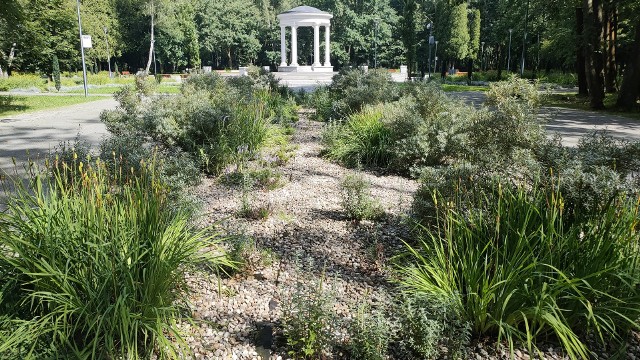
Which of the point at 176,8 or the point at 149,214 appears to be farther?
the point at 176,8

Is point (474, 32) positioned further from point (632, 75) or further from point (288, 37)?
point (632, 75)

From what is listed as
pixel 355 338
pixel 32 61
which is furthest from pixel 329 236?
pixel 32 61

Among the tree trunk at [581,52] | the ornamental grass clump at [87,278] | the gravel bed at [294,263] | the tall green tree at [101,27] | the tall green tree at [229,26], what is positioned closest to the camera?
the ornamental grass clump at [87,278]

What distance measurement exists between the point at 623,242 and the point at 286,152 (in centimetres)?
592

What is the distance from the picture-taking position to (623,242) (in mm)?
2496

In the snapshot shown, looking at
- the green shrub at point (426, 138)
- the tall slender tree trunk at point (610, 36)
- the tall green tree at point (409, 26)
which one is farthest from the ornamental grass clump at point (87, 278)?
the tall green tree at point (409, 26)

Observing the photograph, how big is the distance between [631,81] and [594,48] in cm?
184

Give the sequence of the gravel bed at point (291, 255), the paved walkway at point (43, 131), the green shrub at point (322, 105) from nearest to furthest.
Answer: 1. the gravel bed at point (291, 255)
2. the paved walkway at point (43, 131)
3. the green shrub at point (322, 105)

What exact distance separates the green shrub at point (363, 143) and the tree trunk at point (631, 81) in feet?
37.1

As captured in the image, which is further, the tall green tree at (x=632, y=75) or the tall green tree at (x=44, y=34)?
the tall green tree at (x=44, y=34)

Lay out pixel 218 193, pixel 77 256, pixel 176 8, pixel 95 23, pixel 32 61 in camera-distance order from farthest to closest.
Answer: pixel 176 8
pixel 95 23
pixel 32 61
pixel 218 193
pixel 77 256

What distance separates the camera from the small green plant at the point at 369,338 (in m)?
2.30

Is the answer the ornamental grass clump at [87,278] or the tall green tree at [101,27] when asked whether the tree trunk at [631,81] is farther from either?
the tall green tree at [101,27]

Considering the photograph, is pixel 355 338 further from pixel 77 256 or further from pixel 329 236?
pixel 329 236
